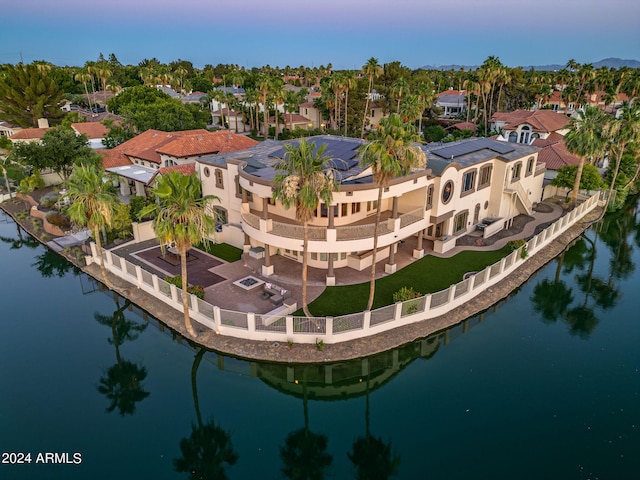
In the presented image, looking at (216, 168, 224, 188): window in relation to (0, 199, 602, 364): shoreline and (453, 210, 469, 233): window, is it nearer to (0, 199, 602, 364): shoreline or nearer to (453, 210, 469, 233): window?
(0, 199, 602, 364): shoreline

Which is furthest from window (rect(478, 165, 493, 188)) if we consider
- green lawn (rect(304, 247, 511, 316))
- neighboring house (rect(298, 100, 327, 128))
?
neighboring house (rect(298, 100, 327, 128))

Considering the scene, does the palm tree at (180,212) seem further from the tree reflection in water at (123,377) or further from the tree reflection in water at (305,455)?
the tree reflection in water at (305,455)

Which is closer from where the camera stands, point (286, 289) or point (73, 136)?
point (286, 289)

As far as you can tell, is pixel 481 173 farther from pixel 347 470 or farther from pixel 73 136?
pixel 73 136

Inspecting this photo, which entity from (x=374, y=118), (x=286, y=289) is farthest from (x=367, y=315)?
(x=374, y=118)

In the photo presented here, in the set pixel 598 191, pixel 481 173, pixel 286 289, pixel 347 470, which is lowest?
pixel 347 470
